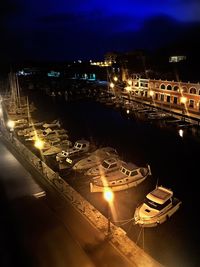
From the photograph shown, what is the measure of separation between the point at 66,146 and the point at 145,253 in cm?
1897

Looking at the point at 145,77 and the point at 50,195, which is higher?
the point at 145,77

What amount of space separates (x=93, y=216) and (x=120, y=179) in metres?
5.06

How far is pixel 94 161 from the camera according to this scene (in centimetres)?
2634

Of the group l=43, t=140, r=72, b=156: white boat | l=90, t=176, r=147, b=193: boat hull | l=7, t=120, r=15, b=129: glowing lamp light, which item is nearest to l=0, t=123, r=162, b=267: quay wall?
l=90, t=176, r=147, b=193: boat hull

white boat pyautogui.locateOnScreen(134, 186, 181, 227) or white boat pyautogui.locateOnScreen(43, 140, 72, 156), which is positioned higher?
white boat pyautogui.locateOnScreen(43, 140, 72, 156)

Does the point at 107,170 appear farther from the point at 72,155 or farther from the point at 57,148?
the point at 57,148

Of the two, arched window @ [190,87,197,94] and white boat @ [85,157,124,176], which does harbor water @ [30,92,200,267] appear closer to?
white boat @ [85,157,124,176]

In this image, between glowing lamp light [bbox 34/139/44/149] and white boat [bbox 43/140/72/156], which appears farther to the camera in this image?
glowing lamp light [bbox 34/139/44/149]

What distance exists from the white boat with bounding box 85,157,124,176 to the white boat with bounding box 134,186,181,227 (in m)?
5.37

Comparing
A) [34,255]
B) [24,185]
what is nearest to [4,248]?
[34,255]

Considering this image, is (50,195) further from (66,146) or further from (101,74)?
(101,74)

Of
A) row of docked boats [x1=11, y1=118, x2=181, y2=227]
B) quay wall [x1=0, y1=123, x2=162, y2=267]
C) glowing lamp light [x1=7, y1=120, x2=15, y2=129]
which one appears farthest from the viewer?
glowing lamp light [x1=7, y1=120, x2=15, y2=129]

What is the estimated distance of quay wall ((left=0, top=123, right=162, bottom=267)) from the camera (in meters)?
14.4

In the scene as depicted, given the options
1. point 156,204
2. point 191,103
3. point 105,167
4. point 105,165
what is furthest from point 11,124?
point 191,103
